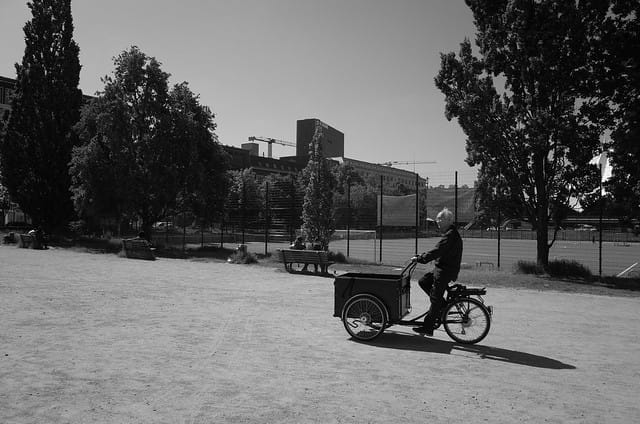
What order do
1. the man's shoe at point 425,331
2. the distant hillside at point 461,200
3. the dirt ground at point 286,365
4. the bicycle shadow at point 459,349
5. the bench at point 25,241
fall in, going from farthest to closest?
the bench at point 25,241 → the distant hillside at point 461,200 → the man's shoe at point 425,331 → the bicycle shadow at point 459,349 → the dirt ground at point 286,365

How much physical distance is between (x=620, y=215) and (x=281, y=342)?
1395cm

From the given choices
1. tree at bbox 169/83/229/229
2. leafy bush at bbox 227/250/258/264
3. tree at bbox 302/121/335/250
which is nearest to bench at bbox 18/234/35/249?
tree at bbox 169/83/229/229

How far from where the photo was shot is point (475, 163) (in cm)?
1798

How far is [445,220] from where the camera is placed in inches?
304

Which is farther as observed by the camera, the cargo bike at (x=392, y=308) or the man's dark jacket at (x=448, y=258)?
the cargo bike at (x=392, y=308)

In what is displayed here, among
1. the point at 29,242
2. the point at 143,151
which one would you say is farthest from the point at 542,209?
the point at 29,242

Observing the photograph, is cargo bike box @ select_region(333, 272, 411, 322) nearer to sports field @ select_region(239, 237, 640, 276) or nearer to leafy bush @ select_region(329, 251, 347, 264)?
sports field @ select_region(239, 237, 640, 276)

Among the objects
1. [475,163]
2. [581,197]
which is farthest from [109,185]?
[581,197]

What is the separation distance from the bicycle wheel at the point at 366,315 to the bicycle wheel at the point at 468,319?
945mm

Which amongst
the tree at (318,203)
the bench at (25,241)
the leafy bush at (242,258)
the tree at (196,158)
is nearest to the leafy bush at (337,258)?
the tree at (318,203)

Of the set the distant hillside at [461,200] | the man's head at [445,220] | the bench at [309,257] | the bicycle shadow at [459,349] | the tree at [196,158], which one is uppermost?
the tree at [196,158]

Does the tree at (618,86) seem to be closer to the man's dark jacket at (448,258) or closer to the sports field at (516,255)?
the sports field at (516,255)

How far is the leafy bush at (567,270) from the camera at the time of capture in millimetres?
16544

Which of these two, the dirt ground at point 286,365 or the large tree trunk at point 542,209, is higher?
the large tree trunk at point 542,209
